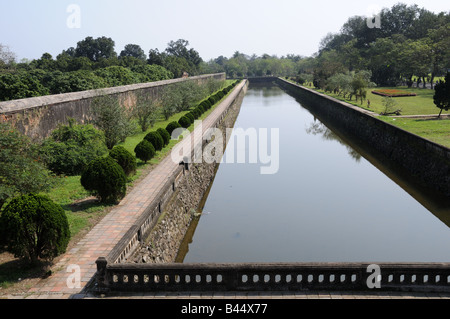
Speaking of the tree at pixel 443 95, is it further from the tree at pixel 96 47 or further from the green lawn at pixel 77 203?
the tree at pixel 96 47

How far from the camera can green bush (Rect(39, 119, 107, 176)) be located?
13039mm

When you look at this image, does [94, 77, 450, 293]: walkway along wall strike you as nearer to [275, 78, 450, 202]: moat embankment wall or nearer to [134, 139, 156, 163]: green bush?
[134, 139, 156, 163]: green bush

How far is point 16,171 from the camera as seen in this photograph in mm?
8609

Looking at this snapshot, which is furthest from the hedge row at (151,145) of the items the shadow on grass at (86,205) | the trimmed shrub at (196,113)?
the trimmed shrub at (196,113)

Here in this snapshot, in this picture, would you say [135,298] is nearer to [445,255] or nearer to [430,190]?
[445,255]

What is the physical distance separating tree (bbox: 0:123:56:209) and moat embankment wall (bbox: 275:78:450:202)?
580 inches

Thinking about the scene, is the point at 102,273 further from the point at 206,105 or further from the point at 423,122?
the point at 206,105

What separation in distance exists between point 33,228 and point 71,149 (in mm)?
7005

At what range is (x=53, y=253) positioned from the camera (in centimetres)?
730

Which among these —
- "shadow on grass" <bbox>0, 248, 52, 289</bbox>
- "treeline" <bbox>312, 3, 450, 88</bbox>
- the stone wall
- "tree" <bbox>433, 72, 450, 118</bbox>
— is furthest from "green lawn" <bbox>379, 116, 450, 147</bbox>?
"treeline" <bbox>312, 3, 450, 88</bbox>

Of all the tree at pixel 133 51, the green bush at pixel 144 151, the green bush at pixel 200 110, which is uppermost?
the tree at pixel 133 51

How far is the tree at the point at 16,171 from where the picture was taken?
841 centimetres

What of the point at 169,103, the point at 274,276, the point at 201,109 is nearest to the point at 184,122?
the point at 169,103

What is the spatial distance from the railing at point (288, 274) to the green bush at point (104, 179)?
4406mm
